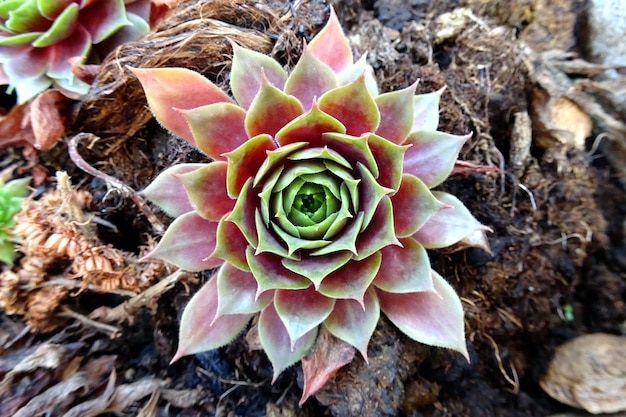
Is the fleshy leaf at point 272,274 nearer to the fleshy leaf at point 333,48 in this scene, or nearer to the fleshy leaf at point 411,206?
the fleshy leaf at point 411,206

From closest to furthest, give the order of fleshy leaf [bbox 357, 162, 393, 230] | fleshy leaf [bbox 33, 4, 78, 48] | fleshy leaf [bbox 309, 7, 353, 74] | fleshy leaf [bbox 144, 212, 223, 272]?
fleshy leaf [bbox 357, 162, 393, 230] → fleshy leaf [bbox 144, 212, 223, 272] → fleshy leaf [bbox 309, 7, 353, 74] → fleshy leaf [bbox 33, 4, 78, 48]

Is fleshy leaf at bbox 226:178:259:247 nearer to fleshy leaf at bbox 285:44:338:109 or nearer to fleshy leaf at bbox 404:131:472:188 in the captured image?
fleshy leaf at bbox 285:44:338:109

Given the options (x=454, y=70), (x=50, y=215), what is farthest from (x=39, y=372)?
(x=454, y=70)

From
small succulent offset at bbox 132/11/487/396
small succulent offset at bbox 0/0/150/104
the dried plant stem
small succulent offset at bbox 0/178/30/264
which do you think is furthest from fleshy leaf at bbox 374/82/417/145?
small succulent offset at bbox 0/178/30/264

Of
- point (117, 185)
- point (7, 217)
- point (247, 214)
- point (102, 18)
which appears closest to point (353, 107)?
point (247, 214)

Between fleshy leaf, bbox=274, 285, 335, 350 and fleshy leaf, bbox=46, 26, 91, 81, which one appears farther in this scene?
fleshy leaf, bbox=46, 26, 91, 81

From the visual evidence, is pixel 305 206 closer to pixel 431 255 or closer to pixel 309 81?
pixel 309 81

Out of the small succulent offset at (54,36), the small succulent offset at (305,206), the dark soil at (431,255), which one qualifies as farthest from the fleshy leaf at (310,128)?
the small succulent offset at (54,36)
